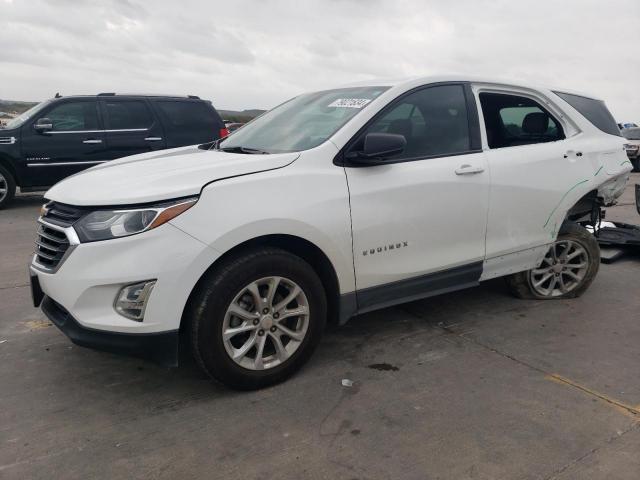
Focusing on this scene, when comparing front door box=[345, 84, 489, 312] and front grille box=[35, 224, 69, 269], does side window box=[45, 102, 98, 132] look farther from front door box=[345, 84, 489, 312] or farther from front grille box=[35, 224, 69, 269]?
front door box=[345, 84, 489, 312]

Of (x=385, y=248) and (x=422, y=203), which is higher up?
(x=422, y=203)

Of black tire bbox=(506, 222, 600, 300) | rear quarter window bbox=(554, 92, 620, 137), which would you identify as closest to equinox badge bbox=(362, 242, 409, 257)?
black tire bbox=(506, 222, 600, 300)

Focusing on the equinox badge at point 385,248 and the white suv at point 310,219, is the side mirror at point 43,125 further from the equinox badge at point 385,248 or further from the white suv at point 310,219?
the equinox badge at point 385,248

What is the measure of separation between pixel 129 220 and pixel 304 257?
3.34 feet

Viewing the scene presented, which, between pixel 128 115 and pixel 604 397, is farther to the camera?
pixel 128 115

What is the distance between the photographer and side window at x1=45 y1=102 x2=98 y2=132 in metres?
8.84

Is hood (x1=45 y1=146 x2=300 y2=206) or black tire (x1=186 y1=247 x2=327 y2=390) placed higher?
hood (x1=45 y1=146 x2=300 y2=206)

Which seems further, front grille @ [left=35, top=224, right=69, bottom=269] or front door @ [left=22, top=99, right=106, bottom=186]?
front door @ [left=22, top=99, right=106, bottom=186]

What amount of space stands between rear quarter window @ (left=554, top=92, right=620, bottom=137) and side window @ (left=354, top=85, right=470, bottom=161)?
47.4 inches

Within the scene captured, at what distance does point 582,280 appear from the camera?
4.59m

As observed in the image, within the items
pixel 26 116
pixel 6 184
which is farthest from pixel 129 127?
pixel 6 184

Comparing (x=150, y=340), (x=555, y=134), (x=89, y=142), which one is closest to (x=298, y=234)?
(x=150, y=340)

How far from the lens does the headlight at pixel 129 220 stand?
2646mm

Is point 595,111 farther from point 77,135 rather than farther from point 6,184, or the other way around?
point 6,184
